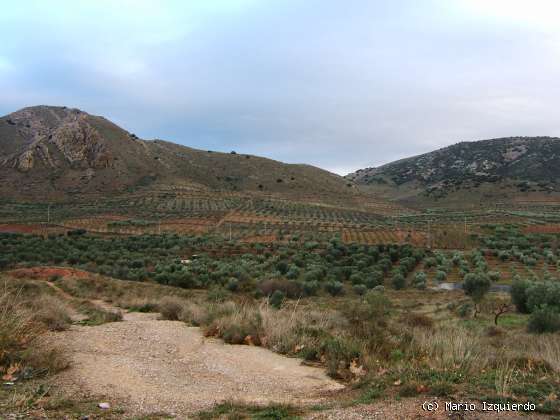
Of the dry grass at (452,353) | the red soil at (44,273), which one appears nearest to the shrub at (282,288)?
the red soil at (44,273)

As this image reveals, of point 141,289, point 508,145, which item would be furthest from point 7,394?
point 508,145

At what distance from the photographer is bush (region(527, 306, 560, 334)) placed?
1547 centimetres

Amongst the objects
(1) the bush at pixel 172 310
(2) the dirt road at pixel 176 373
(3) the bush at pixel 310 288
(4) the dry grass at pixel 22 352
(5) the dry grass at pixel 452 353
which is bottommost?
(3) the bush at pixel 310 288

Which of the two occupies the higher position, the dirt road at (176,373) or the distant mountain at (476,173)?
the distant mountain at (476,173)

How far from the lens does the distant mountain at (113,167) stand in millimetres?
89781

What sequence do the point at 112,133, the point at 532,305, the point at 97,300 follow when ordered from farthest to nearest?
the point at 112,133 → the point at 532,305 → the point at 97,300

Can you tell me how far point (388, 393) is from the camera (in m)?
5.71

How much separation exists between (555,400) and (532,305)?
61.3 feet

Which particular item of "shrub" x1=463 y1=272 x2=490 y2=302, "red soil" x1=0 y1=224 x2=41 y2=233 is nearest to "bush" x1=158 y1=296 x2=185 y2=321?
"shrub" x1=463 y1=272 x2=490 y2=302

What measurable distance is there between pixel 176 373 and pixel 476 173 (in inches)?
5550

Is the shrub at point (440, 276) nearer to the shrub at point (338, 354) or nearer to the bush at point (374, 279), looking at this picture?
the bush at point (374, 279)

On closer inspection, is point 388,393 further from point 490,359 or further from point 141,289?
point 141,289

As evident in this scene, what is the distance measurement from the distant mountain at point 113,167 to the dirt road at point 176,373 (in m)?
83.8

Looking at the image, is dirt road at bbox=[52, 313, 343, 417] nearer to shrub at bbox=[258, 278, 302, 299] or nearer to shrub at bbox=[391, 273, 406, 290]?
shrub at bbox=[258, 278, 302, 299]
